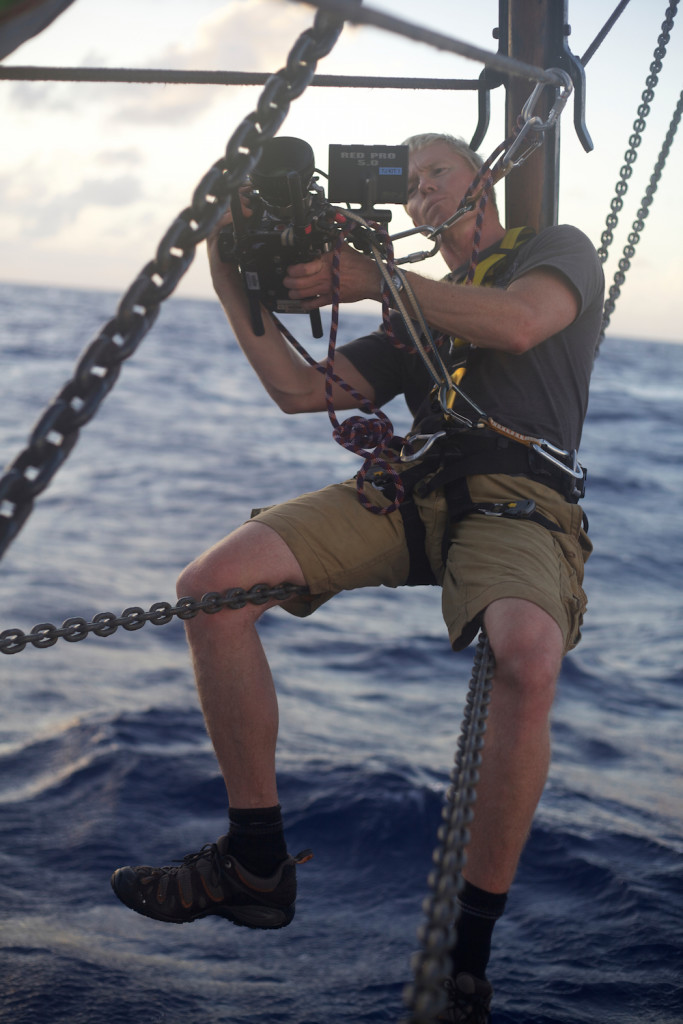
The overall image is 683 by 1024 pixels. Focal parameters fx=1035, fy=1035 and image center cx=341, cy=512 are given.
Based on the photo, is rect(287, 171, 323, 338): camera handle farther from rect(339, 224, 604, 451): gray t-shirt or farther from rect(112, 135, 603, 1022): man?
rect(339, 224, 604, 451): gray t-shirt

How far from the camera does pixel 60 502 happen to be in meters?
17.2

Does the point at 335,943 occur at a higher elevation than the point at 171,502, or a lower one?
higher

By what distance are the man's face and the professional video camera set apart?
572 millimetres

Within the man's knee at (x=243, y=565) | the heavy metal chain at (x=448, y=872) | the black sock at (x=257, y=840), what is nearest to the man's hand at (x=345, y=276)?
the man's knee at (x=243, y=565)

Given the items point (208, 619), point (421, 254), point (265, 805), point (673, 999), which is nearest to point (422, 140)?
point (421, 254)

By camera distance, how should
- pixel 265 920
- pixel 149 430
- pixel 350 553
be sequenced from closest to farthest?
pixel 265 920
pixel 350 553
pixel 149 430

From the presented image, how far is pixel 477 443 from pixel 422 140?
1144mm

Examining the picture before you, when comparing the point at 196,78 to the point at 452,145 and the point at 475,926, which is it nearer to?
the point at 452,145

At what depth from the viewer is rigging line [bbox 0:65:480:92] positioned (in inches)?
99.0

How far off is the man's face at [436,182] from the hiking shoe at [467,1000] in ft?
7.03

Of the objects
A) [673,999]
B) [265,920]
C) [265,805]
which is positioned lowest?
[673,999]

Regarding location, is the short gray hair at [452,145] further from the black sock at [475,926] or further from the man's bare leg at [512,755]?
the black sock at [475,926]

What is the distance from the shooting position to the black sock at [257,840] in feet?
8.32

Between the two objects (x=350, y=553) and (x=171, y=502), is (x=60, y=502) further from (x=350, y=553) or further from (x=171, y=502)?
(x=350, y=553)
